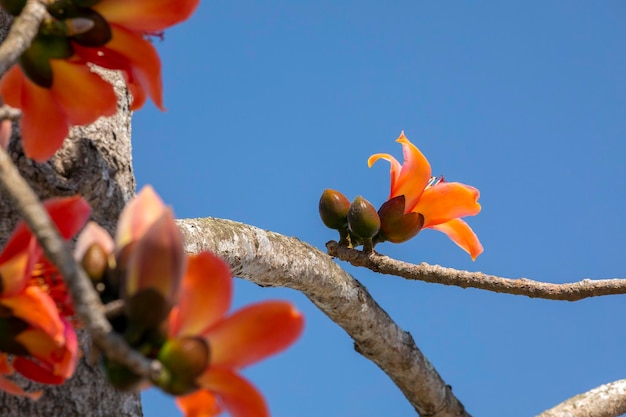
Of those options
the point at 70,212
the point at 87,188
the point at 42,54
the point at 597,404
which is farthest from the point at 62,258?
the point at 597,404

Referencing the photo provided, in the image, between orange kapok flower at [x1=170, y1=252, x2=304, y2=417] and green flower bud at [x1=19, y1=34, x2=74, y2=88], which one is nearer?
orange kapok flower at [x1=170, y1=252, x2=304, y2=417]

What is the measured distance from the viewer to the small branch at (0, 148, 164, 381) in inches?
14.7

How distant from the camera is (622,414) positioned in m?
1.65

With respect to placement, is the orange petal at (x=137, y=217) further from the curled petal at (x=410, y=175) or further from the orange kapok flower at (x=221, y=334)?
the curled petal at (x=410, y=175)

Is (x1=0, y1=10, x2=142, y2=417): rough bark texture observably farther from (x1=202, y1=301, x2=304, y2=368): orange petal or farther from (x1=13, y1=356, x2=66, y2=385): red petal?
(x1=202, y1=301, x2=304, y2=368): orange petal

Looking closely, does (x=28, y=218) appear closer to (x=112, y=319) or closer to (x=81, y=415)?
(x=112, y=319)

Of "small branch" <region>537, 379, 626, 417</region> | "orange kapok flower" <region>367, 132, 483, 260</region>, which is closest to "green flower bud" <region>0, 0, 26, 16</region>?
"orange kapok flower" <region>367, 132, 483, 260</region>

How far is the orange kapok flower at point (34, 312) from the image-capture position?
502 mm

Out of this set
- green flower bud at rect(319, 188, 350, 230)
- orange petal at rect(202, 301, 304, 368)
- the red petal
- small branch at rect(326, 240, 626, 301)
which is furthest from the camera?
green flower bud at rect(319, 188, 350, 230)

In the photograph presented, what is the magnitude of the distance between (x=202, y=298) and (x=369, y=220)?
45.1 inches

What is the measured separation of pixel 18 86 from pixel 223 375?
403 mm

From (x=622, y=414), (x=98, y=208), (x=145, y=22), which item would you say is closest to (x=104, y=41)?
(x=145, y=22)

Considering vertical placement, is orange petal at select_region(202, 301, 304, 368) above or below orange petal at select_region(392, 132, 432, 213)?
below

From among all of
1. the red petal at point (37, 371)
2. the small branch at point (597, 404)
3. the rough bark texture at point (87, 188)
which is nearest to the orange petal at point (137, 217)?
the red petal at point (37, 371)
